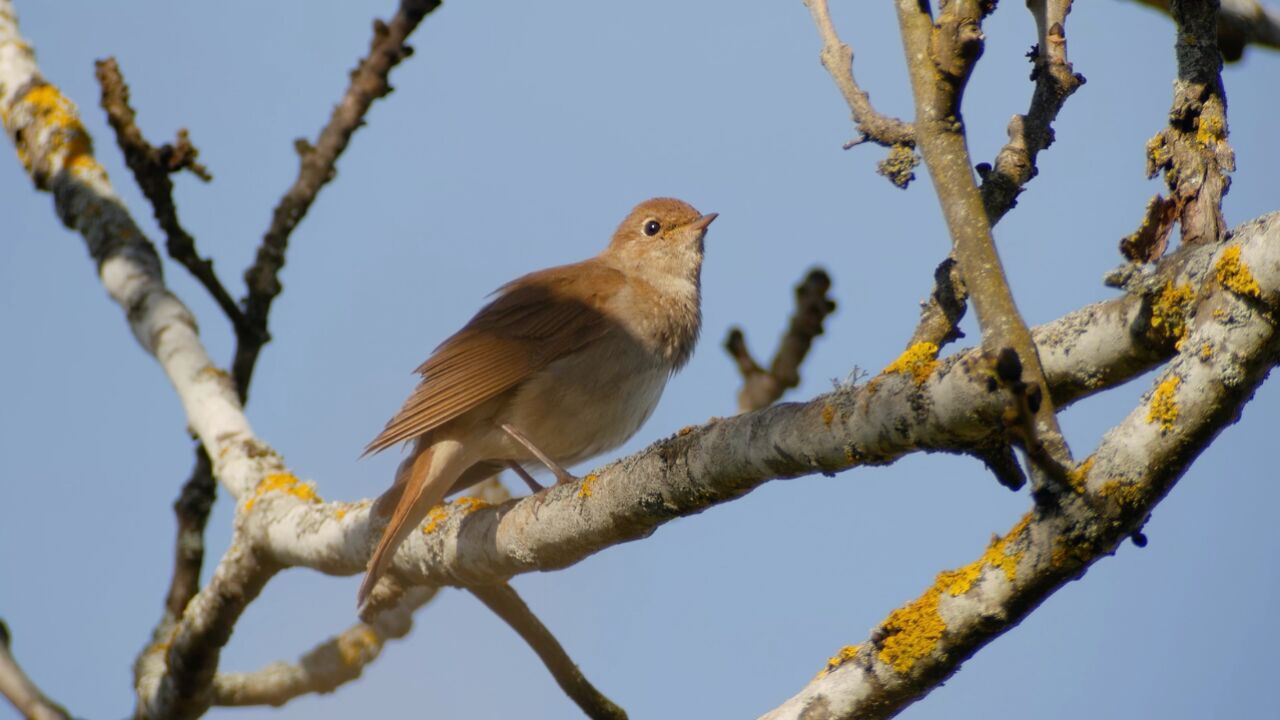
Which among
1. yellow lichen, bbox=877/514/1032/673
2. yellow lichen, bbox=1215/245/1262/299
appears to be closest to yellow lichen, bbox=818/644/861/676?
yellow lichen, bbox=877/514/1032/673

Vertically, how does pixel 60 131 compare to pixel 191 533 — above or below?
above

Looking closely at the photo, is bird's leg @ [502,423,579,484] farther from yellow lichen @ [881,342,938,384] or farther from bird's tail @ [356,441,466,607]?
yellow lichen @ [881,342,938,384]

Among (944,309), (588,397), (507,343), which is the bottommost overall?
(944,309)

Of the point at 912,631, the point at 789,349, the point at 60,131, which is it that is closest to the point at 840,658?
the point at 912,631

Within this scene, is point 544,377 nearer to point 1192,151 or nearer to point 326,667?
point 326,667

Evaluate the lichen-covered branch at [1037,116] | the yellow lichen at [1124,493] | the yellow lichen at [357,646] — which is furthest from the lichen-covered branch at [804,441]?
the yellow lichen at [357,646]

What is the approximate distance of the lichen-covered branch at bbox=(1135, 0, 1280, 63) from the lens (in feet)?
17.1

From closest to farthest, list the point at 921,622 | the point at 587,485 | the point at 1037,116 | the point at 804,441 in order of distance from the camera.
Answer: the point at 921,622
the point at 804,441
the point at 1037,116
the point at 587,485

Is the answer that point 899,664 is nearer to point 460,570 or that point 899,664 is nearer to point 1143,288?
point 1143,288

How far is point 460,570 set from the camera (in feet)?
14.2

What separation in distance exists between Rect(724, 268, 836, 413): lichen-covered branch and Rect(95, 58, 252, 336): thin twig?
237 cm

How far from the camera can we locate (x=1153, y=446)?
2465mm

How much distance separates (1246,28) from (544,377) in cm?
341

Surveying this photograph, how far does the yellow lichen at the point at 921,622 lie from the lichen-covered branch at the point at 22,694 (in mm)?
2989
